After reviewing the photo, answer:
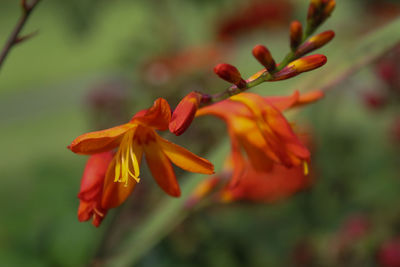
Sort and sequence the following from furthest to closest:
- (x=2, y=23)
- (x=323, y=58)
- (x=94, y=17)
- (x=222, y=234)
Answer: (x=2, y=23)
(x=94, y=17)
(x=222, y=234)
(x=323, y=58)

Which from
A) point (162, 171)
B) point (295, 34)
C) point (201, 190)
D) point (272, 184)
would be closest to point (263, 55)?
point (295, 34)

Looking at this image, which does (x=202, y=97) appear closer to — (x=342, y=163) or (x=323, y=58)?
(x=323, y=58)

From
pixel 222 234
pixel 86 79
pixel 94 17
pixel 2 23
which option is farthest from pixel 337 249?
pixel 2 23

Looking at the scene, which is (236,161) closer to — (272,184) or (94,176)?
(94,176)

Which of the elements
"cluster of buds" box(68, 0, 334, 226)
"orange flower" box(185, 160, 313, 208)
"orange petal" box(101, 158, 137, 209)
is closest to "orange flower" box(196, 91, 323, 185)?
"cluster of buds" box(68, 0, 334, 226)

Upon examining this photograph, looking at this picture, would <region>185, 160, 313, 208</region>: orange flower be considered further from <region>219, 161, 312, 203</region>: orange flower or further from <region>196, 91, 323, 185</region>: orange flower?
<region>196, 91, 323, 185</region>: orange flower

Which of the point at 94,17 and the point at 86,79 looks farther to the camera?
the point at 86,79

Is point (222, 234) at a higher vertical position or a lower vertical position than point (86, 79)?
lower
